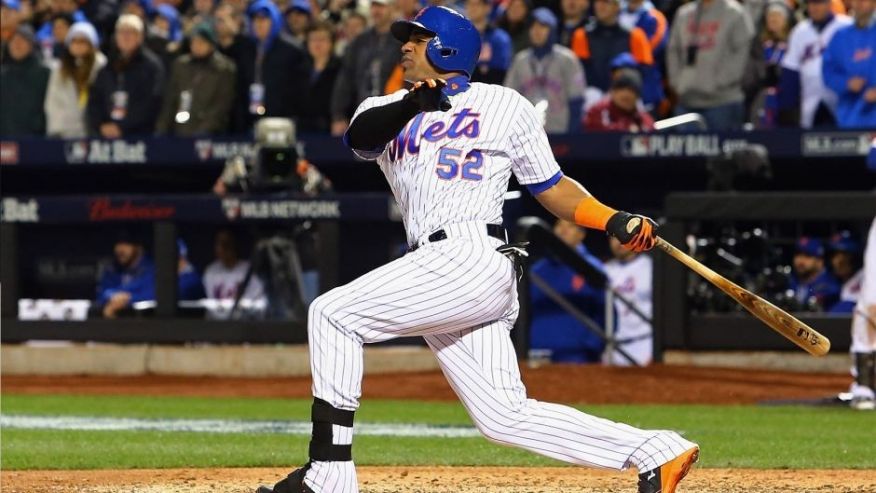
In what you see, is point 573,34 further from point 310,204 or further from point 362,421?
point 362,421

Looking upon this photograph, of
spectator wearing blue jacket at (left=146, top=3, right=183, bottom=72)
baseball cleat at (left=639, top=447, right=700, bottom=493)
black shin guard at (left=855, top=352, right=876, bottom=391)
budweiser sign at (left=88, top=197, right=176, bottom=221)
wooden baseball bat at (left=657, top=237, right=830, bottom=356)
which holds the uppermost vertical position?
spectator wearing blue jacket at (left=146, top=3, right=183, bottom=72)

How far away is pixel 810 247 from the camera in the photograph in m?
11.3

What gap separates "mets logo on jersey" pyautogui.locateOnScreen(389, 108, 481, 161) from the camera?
4754 mm

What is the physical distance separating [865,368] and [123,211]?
592 cm

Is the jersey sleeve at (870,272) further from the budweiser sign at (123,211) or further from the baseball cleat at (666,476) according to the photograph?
the budweiser sign at (123,211)

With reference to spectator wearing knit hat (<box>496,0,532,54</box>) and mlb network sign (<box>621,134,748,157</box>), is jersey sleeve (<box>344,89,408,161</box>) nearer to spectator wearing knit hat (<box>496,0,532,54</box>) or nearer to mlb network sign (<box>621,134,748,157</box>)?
mlb network sign (<box>621,134,748,157</box>)

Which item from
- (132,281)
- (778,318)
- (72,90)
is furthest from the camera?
(72,90)

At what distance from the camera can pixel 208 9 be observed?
49.7 ft

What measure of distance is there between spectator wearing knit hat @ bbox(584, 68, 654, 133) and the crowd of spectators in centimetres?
1

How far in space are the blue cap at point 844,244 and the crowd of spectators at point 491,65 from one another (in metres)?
0.81

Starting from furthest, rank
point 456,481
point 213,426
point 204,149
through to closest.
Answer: point 204,149 → point 213,426 → point 456,481

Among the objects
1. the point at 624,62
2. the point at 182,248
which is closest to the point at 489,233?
the point at 624,62

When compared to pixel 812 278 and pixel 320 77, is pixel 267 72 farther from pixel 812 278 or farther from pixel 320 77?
pixel 812 278

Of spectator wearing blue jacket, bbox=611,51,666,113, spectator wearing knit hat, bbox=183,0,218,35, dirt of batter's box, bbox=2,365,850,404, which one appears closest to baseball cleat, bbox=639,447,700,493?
dirt of batter's box, bbox=2,365,850,404
